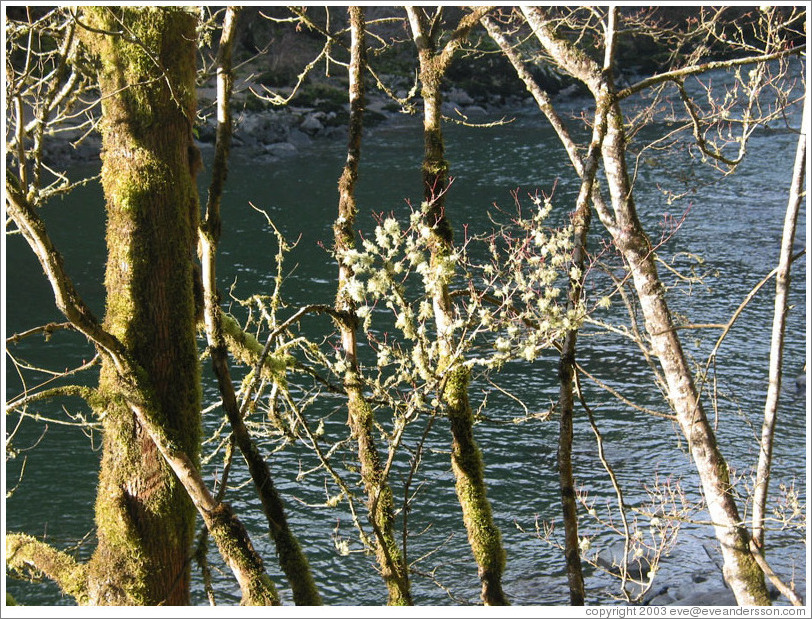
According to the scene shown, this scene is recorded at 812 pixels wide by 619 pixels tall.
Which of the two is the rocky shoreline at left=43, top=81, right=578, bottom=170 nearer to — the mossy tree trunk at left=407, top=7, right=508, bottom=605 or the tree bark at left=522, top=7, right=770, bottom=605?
the tree bark at left=522, top=7, right=770, bottom=605

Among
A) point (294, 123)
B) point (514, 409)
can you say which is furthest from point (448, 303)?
point (294, 123)

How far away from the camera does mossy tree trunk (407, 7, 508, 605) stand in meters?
7.28

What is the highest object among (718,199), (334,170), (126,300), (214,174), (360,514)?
(334,170)

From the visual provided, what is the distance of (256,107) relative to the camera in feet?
136

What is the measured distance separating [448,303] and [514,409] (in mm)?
10669

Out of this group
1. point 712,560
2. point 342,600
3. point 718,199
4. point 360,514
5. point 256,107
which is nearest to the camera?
point 342,600

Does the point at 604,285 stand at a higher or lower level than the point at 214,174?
higher

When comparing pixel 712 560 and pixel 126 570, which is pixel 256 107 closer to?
pixel 712 560

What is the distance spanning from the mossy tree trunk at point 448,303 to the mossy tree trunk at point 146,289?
6.09 feet

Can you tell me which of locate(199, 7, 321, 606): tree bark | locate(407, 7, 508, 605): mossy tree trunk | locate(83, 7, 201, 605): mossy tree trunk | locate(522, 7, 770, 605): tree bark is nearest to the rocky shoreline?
locate(522, 7, 770, 605): tree bark

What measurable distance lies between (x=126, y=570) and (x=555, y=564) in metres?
8.55

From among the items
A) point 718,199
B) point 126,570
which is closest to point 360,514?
point 126,570

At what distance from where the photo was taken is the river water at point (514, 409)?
13320 mm

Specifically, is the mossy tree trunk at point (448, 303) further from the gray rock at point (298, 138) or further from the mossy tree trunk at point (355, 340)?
the gray rock at point (298, 138)
